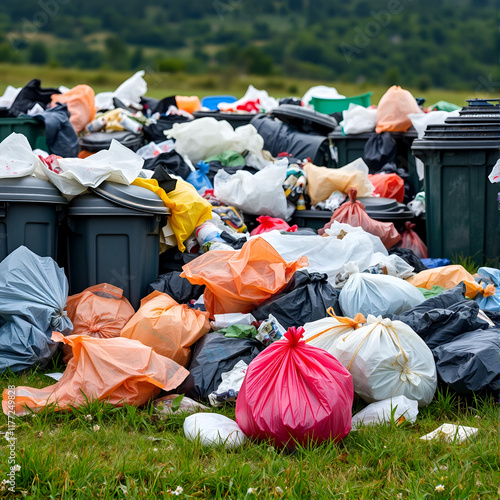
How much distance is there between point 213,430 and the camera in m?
2.39

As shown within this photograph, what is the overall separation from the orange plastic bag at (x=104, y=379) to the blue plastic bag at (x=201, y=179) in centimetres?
221

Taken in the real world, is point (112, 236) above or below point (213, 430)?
above

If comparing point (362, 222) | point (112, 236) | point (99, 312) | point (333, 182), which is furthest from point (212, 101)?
point (99, 312)

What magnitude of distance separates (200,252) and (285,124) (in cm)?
283

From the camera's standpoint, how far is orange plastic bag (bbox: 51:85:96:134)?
20.6 ft

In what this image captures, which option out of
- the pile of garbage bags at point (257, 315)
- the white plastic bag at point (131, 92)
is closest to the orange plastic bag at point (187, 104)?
the white plastic bag at point (131, 92)

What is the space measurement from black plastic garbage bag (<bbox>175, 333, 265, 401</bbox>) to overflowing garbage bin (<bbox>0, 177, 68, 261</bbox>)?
112cm

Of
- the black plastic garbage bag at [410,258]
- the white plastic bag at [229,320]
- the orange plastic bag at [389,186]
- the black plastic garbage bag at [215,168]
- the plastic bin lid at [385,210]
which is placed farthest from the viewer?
the orange plastic bag at [389,186]

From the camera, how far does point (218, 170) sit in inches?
200

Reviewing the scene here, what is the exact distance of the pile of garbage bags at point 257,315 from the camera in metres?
2.40

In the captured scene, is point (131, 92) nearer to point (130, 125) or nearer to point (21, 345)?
point (130, 125)

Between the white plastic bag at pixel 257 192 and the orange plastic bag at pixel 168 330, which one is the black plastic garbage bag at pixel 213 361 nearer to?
the orange plastic bag at pixel 168 330

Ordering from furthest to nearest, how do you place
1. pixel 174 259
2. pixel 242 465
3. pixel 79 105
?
pixel 79 105 < pixel 174 259 < pixel 242 465

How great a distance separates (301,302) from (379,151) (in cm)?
310
